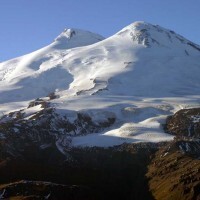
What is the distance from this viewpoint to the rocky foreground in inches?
5241

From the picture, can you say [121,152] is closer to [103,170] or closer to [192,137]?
[103,170]

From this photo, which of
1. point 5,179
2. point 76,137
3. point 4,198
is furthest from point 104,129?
point 4,198

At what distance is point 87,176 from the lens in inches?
5940

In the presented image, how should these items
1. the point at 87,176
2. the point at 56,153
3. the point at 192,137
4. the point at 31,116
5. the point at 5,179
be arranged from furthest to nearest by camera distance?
the point at 31,116, the point at 192,137, the point at 56,153, the point at 87,176, the point at 5,179

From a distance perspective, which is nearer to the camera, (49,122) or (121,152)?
(121,152)

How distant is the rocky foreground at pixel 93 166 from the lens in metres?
133

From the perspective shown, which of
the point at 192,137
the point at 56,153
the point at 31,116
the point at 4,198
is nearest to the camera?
the point at 4,198

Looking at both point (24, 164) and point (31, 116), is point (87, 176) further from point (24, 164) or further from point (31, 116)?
point (31, 116)

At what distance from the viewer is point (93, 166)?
16012cm

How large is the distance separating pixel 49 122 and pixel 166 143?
37706 millimetres

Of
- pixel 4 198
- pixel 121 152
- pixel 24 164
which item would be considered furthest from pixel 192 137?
pixel 4 198

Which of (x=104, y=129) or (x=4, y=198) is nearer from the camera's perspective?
(x=4, y=198)

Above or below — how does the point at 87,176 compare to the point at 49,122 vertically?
below

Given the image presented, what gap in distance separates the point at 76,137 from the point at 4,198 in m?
59.1
